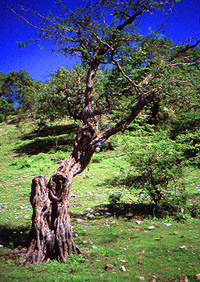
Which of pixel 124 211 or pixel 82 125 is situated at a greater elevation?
pixel 82 125

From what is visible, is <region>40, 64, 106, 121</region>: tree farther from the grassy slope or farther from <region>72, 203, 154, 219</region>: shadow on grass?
<region>72, 203, 154, 219</region>: shadow on grass

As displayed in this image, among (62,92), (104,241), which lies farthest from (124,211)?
(62,92)

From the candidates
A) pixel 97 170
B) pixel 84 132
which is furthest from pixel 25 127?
pixel 84 132

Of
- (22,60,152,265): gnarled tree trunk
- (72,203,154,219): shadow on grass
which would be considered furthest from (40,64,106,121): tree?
(22,60,152,265): gnarled tree trunk

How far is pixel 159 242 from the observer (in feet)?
18.8

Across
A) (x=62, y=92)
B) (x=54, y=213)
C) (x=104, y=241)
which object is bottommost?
(x=104, y=241)

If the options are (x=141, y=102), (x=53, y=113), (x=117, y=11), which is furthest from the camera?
(x=53, y=113)

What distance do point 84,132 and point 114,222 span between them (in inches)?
140

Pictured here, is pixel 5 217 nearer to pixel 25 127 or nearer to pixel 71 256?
pixel 71 256

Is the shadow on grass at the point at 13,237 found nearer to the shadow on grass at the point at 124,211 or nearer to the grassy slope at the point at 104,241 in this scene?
the grassy slope at the point at 104,241

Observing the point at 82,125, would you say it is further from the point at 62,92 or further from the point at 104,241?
the point at 62,92

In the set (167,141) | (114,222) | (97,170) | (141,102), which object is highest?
(141,102)

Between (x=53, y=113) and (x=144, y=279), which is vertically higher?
(x=53, y=113)

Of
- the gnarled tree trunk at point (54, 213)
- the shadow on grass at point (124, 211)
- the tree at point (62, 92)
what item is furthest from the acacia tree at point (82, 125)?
the tree at point (62, 92)
